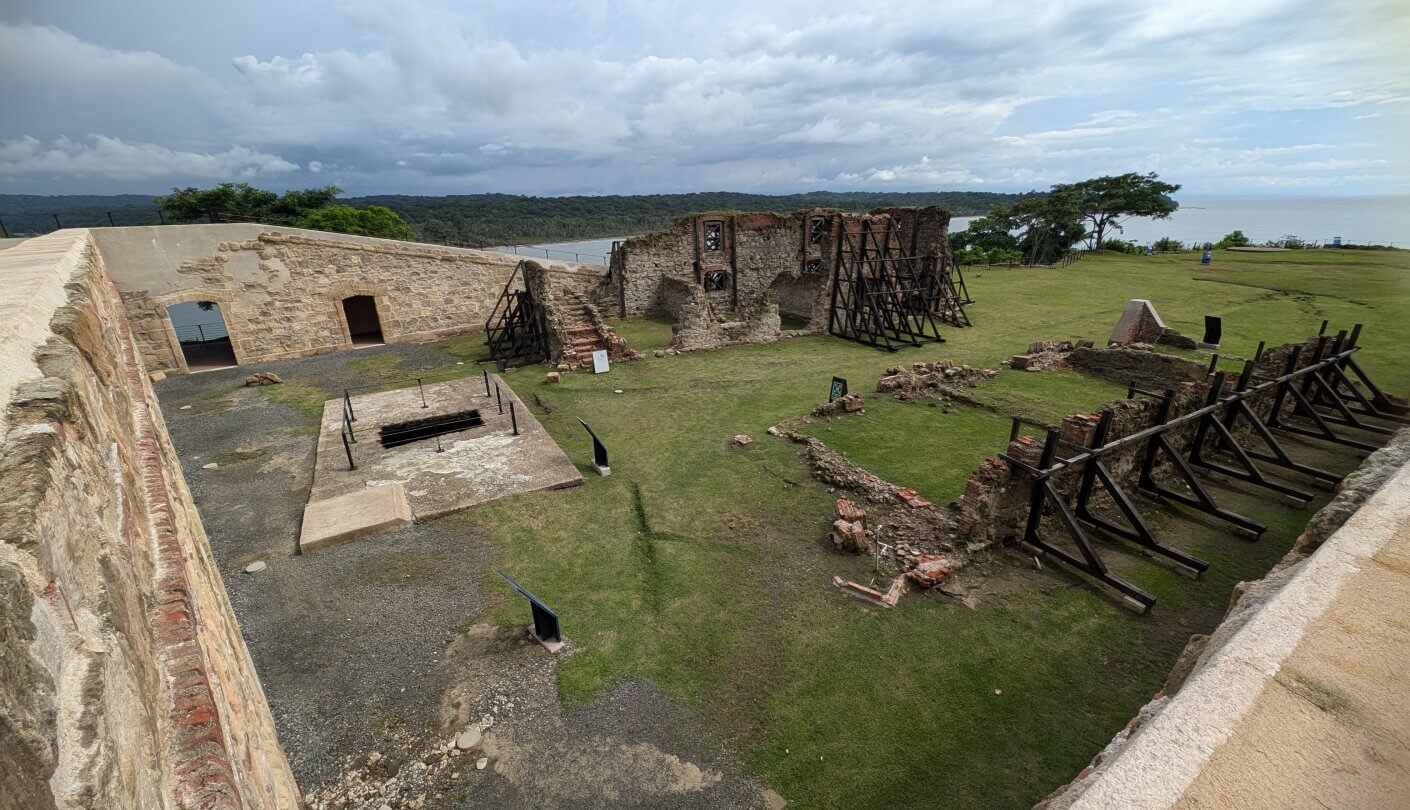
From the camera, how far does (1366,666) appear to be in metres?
2.91

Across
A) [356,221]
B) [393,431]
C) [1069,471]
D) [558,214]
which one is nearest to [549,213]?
[558,214]

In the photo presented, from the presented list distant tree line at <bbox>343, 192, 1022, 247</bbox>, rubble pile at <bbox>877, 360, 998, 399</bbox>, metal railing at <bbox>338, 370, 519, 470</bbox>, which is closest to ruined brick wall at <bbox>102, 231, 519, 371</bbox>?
metal railing at <bbox>338, 370, 519, 470</bbox>

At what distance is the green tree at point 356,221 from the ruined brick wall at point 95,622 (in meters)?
36.3

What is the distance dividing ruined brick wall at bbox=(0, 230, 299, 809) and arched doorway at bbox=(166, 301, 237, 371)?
17783mm

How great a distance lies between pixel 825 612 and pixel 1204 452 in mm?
8032

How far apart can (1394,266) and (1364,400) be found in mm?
30465

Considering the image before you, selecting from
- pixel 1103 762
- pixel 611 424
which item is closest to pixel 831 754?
pixel 1103 762

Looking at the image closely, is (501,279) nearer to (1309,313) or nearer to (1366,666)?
(1366,666)

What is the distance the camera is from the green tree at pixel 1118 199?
152 feet

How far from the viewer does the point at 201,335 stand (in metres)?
20.5

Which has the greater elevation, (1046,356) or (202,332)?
(1046,356)

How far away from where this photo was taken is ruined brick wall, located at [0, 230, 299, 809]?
1.03 m

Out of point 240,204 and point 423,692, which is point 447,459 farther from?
point 240,204

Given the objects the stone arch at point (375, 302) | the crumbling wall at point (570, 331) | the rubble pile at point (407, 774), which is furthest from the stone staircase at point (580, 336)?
the rubble pile at point (407, 774)
